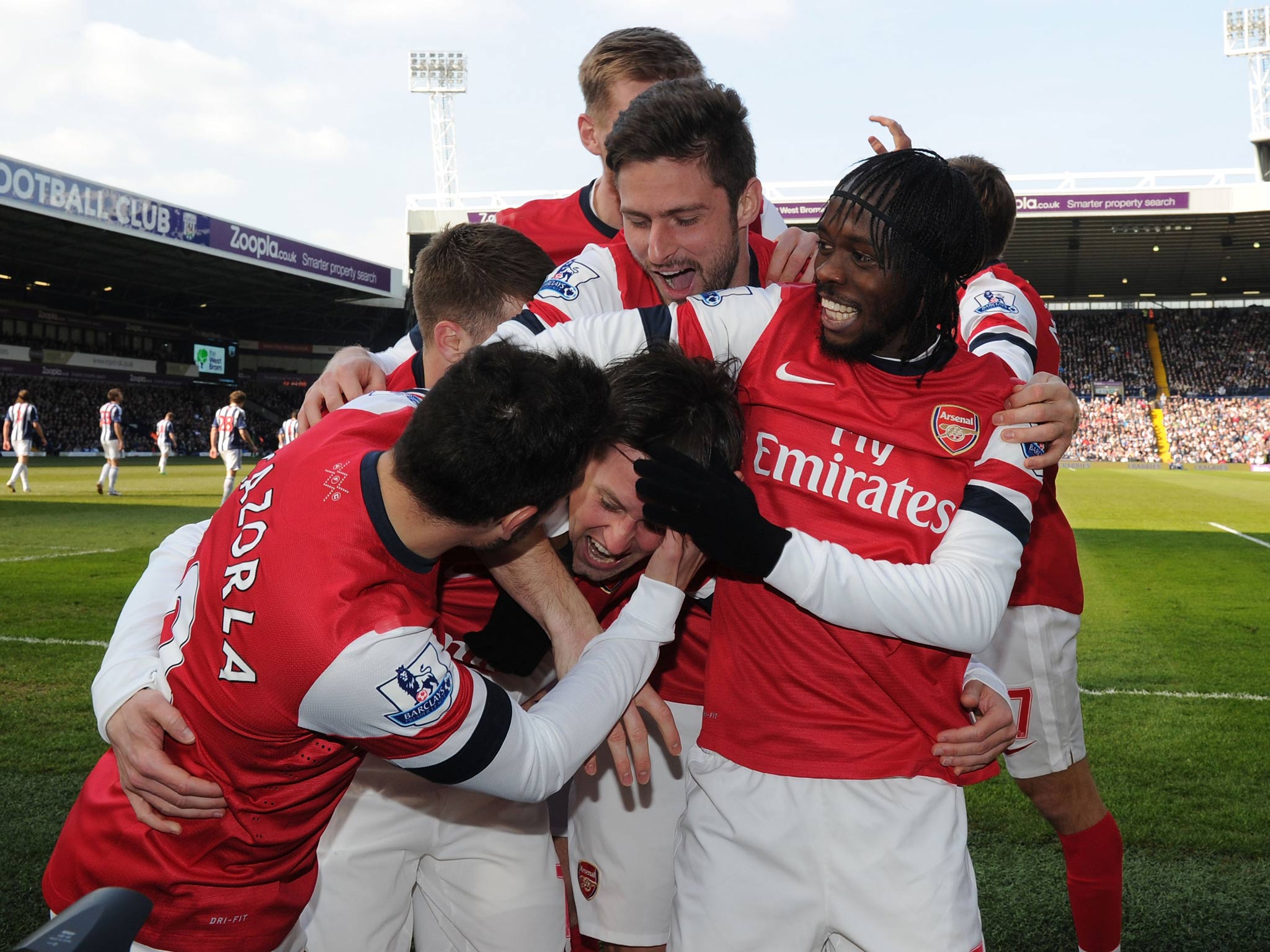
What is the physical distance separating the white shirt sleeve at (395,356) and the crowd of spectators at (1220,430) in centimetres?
4276

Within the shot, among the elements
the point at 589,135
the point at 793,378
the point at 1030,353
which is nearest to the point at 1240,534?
the point at 1030,353

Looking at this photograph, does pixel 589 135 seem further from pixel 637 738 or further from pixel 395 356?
pixel 637 738

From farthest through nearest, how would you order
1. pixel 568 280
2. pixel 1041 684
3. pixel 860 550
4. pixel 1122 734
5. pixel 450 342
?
1. pixel 1122 734
2. pixel 1041 684
3. pixel 450 342
4. pixel 568 280
5. pixel 860 550

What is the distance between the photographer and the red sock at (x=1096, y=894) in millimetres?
3146

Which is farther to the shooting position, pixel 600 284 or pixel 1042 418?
pixel 600 284

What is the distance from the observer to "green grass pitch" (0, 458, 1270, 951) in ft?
12.4

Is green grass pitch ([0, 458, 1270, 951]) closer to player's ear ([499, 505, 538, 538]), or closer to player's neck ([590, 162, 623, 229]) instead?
player's ear ([499, 505, 538, 538])

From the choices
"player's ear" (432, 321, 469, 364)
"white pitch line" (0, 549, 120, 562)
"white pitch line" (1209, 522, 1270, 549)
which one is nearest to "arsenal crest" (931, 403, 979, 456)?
"player's ear" (432, 321, 469, 364)

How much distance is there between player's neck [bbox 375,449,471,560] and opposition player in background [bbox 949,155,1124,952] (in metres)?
1.89

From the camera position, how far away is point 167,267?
35438 millimetres

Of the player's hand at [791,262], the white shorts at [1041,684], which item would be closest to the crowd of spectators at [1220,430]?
the white shorts at [1041,684]

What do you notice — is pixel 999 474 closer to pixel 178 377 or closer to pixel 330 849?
pixel 330 849

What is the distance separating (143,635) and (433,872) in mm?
930

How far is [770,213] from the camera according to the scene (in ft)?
12.4
